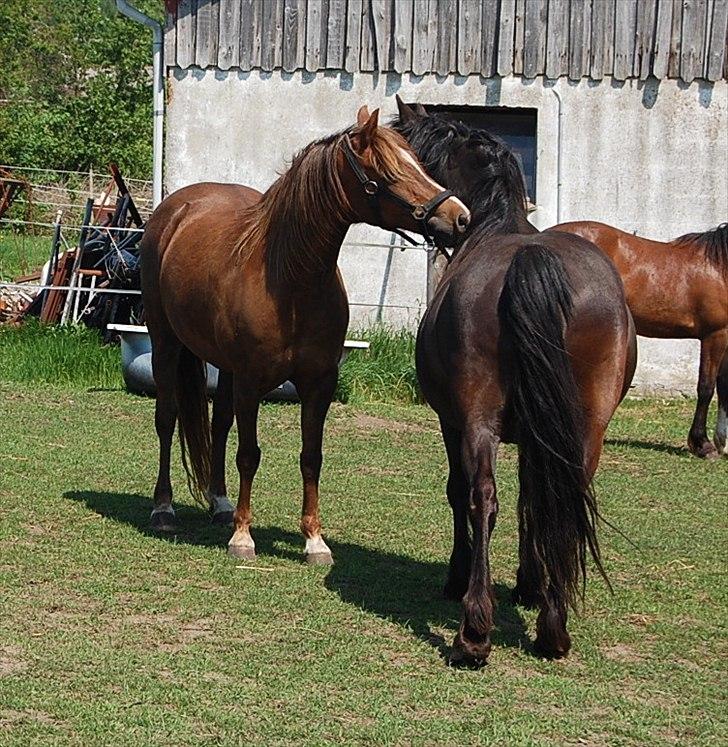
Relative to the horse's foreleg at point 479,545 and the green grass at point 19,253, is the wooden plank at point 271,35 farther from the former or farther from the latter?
the horse's foreleg at point 479,545

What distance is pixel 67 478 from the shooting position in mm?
8297

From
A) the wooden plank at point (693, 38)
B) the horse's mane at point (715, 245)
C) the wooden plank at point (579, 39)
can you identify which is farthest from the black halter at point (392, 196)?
the wooden plank at point (693, 38)

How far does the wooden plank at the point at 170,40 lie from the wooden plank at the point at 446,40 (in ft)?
8.82

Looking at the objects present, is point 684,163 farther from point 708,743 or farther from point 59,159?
point 59,159

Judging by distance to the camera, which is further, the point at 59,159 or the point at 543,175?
the point at 59,159

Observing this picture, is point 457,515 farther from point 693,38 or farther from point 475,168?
point 693,38

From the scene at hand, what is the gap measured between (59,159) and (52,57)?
9916mm

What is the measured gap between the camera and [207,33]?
13.2 meters

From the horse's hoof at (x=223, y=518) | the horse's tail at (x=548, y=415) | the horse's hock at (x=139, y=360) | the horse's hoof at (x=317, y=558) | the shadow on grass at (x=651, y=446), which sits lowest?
the shadow on grass at (x=651, y=446)

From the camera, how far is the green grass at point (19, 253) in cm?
1964

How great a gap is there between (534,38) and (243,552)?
8.34m

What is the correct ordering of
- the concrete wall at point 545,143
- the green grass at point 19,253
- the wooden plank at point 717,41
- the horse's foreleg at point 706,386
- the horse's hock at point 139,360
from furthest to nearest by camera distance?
the green grass at point 19,253 → the concrete wall at point 545,143 → the wooden plank at point 717,41 → the horse's hock at point 139,360 → the horse's foreleg at point 706,386

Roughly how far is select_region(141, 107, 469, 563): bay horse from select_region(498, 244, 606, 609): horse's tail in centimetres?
74

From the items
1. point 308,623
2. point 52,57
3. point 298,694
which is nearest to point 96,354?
point 308,623
